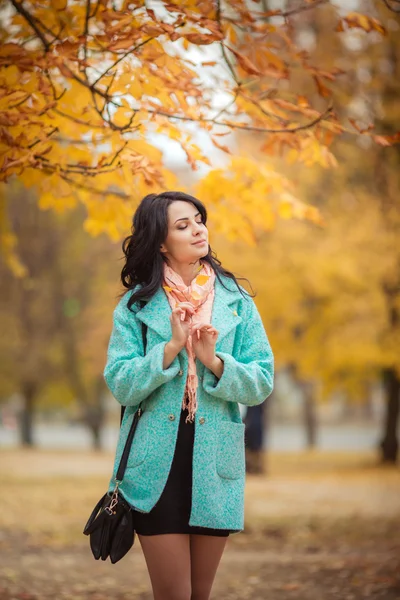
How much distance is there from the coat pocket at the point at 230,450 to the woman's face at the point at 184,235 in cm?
69

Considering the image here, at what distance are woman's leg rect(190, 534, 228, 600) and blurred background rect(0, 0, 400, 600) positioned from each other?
195 centimetres

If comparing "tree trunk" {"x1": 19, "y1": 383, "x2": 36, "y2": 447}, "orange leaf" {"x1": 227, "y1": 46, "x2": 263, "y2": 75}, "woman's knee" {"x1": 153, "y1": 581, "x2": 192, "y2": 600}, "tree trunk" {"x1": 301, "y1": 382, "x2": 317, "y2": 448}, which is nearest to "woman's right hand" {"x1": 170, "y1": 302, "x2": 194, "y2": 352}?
"woman's knee" {"x1": 153, "y1": 581, "x2": 192, "y2": 600}

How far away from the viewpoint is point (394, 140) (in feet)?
14.3

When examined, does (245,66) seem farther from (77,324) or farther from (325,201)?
(77,324)

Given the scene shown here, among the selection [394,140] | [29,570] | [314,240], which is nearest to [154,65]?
[394,140]

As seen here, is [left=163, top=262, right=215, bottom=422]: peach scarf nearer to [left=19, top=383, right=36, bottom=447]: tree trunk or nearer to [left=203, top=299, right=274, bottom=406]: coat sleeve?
[left=203, top=299, right=274, bottom=406]: coat sleeve

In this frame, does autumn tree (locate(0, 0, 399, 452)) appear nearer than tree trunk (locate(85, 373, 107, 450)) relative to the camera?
Yes

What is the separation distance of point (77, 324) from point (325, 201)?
9226mm

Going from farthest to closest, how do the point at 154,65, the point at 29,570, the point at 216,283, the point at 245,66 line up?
the point at 29,570 < the point at 154,65 < the point at 245,66 < the point at 216,283

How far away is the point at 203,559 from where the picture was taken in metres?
3.07

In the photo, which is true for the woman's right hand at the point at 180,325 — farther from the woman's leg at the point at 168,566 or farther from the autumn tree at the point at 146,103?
the autumn tree at the point at 146,103

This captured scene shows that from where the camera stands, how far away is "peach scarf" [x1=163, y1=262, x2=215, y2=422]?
9.94 ft

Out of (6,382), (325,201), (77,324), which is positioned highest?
(325,201)

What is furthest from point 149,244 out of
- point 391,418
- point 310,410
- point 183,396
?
point 310,410
